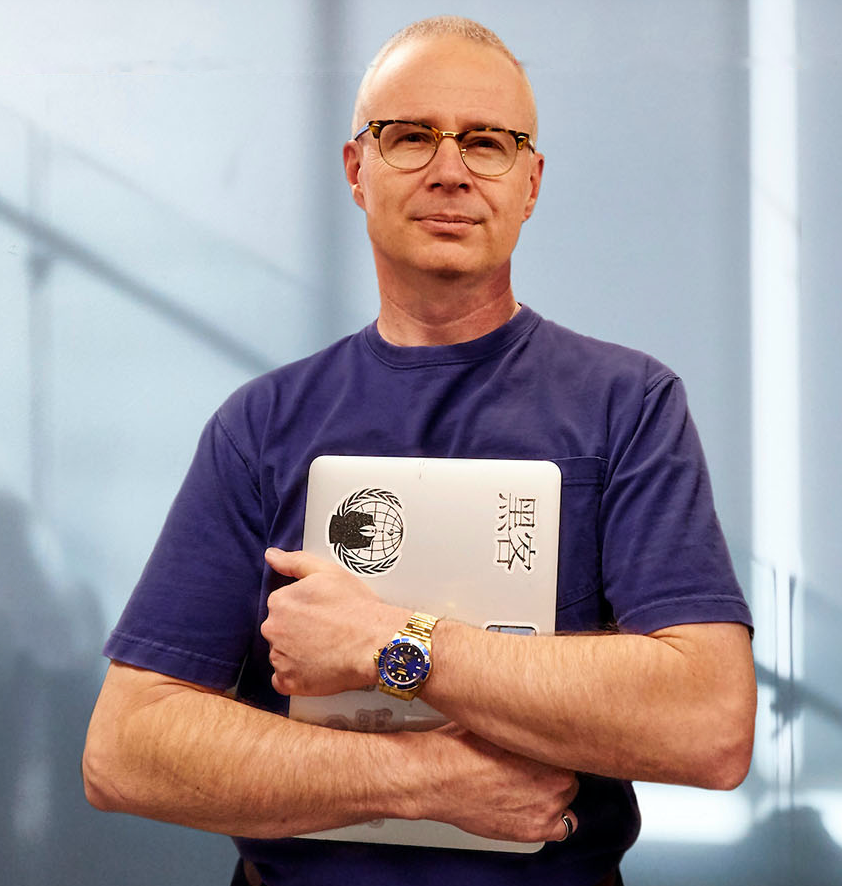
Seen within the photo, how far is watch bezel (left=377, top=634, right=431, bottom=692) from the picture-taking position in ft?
3.48

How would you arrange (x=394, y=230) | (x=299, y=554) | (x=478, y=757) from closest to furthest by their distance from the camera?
(x=478, y=757)
(x=299, y=554)
(x=394, y=230)

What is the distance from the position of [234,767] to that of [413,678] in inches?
9.6

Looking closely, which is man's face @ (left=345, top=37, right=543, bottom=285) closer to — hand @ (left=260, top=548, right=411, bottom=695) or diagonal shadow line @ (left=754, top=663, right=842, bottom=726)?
hand @ (left=260, top=548, right=411, bottom=695)

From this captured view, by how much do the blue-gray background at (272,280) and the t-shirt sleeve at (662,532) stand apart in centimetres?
76

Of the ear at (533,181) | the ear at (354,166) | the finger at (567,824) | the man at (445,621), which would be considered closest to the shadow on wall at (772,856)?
the man at (445,621)

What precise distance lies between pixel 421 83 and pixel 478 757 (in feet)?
2.72

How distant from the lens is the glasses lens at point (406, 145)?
129cm

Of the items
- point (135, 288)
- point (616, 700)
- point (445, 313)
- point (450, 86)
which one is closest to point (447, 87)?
point (450, 86)

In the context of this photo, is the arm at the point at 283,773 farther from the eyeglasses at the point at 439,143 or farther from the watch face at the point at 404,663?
the eyeglasses at the point at 439,143

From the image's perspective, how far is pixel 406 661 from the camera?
1.07 m

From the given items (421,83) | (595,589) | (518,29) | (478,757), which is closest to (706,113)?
(518,29)

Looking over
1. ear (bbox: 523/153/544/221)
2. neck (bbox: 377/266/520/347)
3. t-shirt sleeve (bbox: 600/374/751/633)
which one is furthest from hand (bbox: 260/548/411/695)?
ear (bbox: 523/153/544/221)

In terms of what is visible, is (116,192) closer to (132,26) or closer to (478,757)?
(132,26)

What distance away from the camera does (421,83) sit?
1288mm
